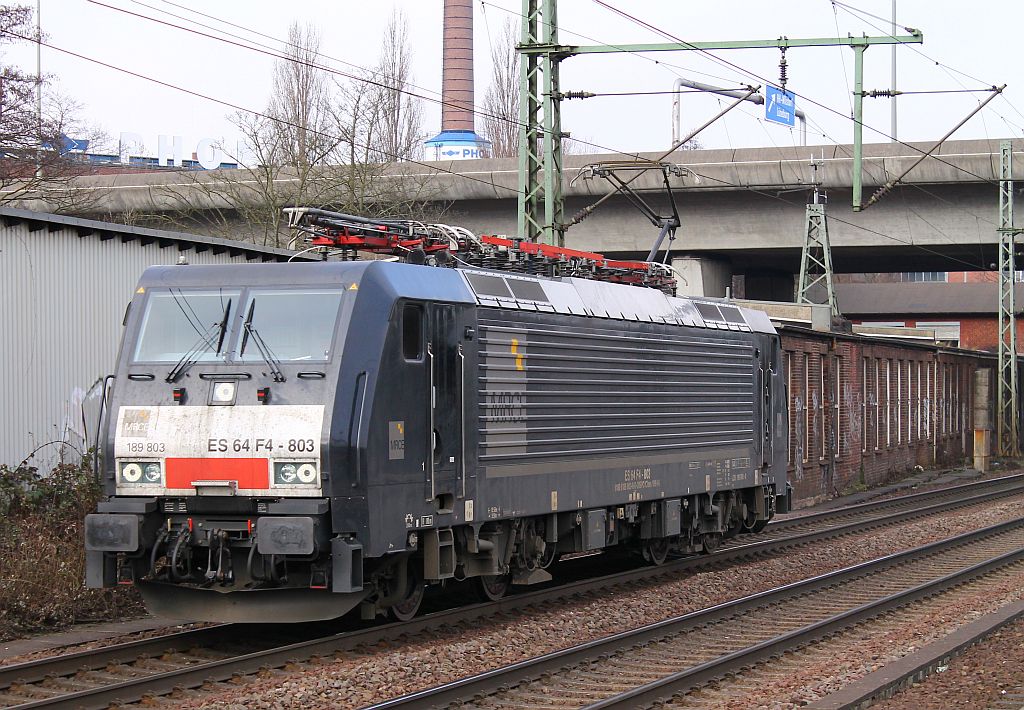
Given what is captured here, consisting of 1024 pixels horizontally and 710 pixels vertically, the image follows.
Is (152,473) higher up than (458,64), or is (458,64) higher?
(458,64)

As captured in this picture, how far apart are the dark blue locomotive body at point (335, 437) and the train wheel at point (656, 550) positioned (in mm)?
2868

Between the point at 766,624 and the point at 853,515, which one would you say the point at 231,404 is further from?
the point at 853,515

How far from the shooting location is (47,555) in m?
12.3

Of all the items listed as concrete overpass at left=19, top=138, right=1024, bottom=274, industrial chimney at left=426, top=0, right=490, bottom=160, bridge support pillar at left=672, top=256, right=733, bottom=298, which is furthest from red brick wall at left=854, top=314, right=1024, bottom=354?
bridge support pillar at left=672, top=256, right=733, bottom=298

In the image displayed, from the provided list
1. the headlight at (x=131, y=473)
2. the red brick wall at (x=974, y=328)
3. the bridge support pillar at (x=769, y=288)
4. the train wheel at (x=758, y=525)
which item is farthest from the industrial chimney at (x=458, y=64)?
the headlight at (x=131, y=473)

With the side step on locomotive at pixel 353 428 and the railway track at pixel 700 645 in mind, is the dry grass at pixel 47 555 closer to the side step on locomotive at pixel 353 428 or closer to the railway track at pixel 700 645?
the side step on locomotive at pixel 353 428

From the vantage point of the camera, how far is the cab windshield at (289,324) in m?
10.8

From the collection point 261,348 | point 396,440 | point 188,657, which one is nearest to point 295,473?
point 396,440

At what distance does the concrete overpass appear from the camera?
35.3 m

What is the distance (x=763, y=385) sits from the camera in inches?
739

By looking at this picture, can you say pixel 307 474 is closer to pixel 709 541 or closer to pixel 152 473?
pixel 152 473

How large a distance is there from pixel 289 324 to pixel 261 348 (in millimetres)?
282

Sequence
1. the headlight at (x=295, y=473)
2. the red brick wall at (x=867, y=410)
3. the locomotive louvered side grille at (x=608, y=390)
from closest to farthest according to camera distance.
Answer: the headlight at (x=295, y=473) < the locomotive louvered side grille at (x=608, y=390) < the red brick wall at (x=867, y=410)

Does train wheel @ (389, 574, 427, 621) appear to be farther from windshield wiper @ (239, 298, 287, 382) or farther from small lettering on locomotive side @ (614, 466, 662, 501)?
small lettering on locomotive side @ (614, 466, 662, 501)
